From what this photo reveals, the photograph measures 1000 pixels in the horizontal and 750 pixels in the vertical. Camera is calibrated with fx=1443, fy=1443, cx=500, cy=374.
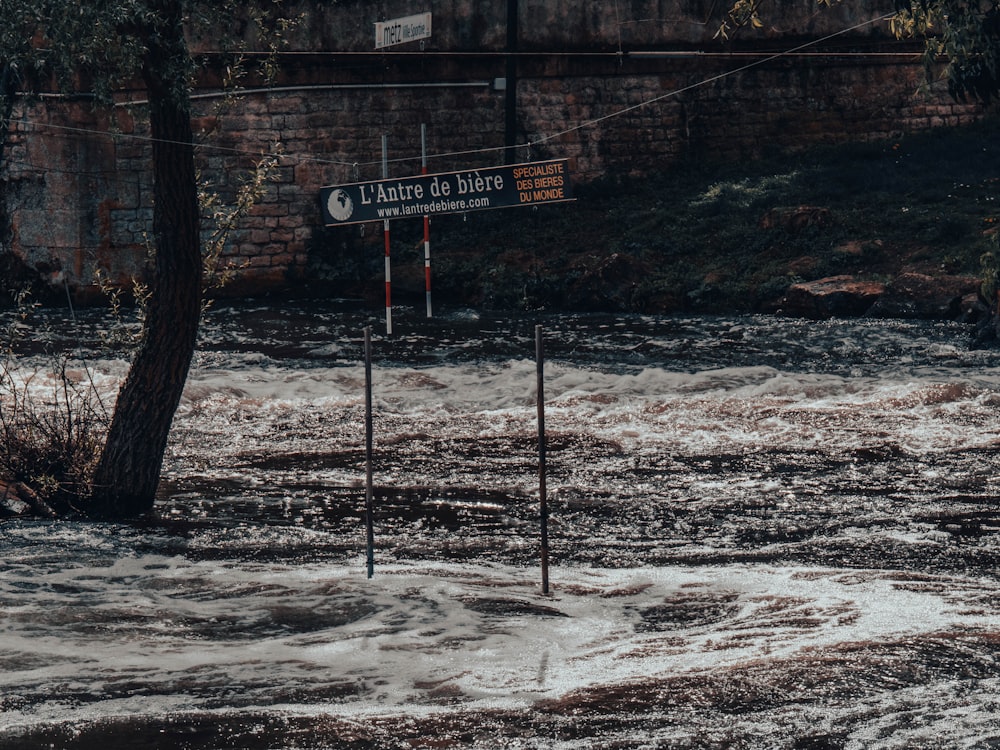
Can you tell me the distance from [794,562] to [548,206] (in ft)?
55.4

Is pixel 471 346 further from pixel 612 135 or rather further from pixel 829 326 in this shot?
pixel 612 135

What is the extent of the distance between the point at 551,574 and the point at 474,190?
36.3ft

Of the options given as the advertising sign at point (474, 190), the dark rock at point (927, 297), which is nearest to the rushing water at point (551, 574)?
the dark rock at point (927, 297)

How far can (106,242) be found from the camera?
2312cm

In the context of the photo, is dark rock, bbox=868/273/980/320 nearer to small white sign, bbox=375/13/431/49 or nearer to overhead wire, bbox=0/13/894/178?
overhead wire, bbox=0/13/894/178

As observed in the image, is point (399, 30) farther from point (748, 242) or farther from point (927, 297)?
point (927, 297)

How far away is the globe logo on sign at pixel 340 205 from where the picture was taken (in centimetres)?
2111

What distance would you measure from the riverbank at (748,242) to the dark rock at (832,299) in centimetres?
2

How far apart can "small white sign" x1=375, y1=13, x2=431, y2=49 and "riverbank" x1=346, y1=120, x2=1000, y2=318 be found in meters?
3.40

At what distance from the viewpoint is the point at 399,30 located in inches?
916

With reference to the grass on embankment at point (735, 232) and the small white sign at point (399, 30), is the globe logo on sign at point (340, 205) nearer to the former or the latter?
the grass on embankment at point (735, 232)

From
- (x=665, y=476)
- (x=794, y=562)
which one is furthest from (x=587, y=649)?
(x=665, y=476)

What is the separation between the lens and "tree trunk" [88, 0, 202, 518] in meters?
10.2

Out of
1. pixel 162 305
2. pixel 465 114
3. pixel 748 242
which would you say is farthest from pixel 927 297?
pixel 162 305
